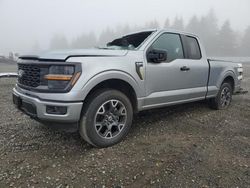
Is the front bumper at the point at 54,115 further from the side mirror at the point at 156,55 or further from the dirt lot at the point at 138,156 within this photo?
the side mirror at the point at 156,55

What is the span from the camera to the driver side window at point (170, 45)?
13.6 ft

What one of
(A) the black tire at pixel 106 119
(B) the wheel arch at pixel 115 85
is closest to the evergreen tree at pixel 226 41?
(B) the wheel arch at pixel 115 85

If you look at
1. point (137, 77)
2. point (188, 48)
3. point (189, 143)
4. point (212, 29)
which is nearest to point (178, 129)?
point (189, 143)

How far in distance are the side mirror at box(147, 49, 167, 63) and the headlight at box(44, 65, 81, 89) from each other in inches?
51.5

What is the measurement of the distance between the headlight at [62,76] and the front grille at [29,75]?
272 millimetres

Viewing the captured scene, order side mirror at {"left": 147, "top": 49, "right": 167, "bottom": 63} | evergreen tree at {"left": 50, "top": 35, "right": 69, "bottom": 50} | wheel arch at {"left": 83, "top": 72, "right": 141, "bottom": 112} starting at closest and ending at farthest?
wheel arch at {"left": 83, "top": 72, "right": 141, "bottom": 112} < side mirror at {"left": 147, "top": 49, "right": 167, "bottom": 63} < evergreen tree at {"left": 50, "top": 35, "right": 69, "bottom": 50}

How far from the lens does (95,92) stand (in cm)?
329

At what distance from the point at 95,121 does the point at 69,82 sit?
650 mm

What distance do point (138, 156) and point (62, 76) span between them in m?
1.45

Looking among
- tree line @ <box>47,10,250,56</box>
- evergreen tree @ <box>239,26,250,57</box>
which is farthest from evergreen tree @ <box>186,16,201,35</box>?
evergreen tree @ <box>239,26,250,57</box>

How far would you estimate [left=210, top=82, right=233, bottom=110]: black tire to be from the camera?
552cm

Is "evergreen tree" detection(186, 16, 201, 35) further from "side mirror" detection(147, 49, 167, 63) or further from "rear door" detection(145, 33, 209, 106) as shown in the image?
"side mirror" detection(147, 49, 167, 63)

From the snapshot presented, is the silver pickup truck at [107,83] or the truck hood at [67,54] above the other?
the truck hood at [67,54]

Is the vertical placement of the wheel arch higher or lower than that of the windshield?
lower
